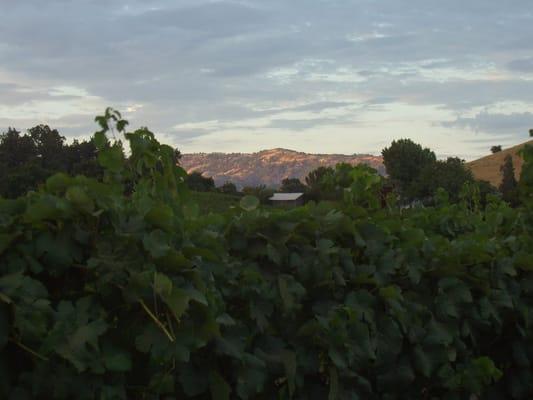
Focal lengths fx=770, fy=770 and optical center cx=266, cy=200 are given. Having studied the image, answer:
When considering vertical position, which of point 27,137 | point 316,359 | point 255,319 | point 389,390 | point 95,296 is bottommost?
point 389,390

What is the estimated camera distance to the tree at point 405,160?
330ft

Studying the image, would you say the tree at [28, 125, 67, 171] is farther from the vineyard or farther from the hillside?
the vineyard

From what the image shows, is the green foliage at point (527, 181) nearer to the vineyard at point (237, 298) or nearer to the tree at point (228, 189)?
the vineyard at point (237, 298)

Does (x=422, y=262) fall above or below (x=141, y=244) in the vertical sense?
below

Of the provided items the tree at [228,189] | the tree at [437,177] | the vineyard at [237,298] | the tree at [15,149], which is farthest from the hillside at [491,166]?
the vineyard at [237,298]

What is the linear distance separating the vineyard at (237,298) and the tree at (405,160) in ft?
317

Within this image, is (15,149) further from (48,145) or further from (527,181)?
(527,181)

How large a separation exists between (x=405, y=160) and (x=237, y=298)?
99.7 metres

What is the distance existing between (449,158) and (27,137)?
52.2 m

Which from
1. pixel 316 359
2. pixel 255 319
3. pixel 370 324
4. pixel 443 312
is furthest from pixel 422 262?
pixel 255 319

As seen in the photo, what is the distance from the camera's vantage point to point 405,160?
331 feet

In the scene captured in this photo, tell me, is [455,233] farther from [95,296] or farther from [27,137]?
[27,137]

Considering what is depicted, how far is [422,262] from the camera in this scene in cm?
410

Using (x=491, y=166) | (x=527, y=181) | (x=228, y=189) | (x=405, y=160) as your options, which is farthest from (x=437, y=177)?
(x=527, y=181)
